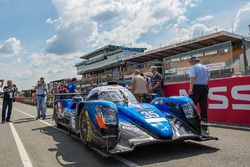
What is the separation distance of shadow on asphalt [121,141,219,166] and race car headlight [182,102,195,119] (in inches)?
22.2

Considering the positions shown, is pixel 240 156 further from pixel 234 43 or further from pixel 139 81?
pixel 234 43

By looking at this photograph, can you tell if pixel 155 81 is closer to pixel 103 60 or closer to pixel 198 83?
pixel 198 83

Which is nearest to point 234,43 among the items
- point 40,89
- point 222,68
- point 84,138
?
point 222,68

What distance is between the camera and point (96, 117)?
15.3ft

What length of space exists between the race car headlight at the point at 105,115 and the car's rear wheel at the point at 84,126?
498mm

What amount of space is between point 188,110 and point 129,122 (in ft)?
4.22

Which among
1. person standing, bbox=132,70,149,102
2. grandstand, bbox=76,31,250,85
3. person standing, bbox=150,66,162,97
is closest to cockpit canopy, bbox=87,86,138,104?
person standing, bbox=132,70,149,102

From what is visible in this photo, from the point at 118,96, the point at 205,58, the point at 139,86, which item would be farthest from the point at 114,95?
the point at 205,58

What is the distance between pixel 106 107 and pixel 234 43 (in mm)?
30942

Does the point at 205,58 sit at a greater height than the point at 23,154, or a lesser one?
greater

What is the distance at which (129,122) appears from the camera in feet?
15.6

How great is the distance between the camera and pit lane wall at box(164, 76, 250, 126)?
7262 mm

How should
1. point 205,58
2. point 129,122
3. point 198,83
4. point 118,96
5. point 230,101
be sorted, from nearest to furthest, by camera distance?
A: point 129,122 < point 118,96 < point 198,83 < point 230,101 < point 205,58

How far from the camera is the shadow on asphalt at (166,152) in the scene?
4375 millimetres
